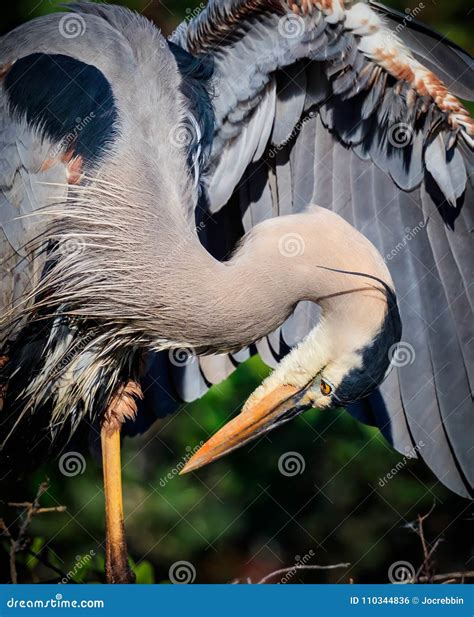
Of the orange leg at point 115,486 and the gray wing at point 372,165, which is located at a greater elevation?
the gray wing at point 372,165

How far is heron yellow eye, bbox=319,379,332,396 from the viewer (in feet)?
6.08

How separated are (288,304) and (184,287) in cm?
21

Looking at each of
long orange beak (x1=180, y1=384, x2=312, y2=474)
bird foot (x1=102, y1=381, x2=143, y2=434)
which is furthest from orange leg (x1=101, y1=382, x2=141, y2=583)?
long orange beak (x1=180, y1=384, x2=312, y2=474)

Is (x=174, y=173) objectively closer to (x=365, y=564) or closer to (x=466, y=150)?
(x=466, y=150)

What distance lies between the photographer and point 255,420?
193 centimetres

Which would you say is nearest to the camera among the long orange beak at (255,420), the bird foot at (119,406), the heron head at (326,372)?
the heron head at (326,372)

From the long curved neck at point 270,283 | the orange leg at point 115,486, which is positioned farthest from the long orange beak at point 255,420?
the orange leg at point 115,486

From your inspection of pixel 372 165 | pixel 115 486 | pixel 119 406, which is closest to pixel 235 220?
pixel 372 165

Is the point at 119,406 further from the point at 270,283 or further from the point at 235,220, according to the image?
the point at 270,283

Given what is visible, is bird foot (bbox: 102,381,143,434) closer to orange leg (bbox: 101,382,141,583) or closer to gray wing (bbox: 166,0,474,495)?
orange leg (bbox: 101,382,141,583)

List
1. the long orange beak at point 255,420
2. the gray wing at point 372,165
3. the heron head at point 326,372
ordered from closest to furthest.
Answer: the heron head at point 326,372 → the long orange beak at point 255,420 → the gray wing at point 372,165

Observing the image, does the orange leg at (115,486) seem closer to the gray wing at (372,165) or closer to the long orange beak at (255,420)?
the gray wing at (372,165)

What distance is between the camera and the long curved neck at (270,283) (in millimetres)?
1804

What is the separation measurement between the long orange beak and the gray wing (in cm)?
77
